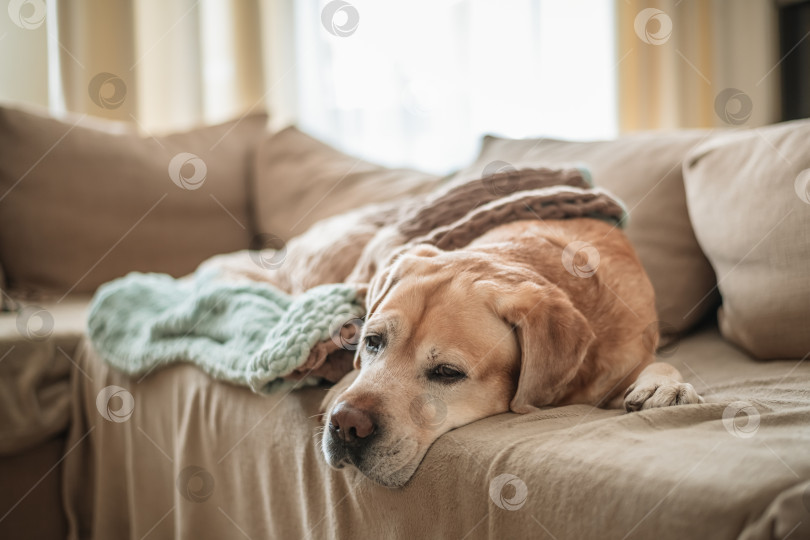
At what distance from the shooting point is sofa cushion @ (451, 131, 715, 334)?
1.97 m

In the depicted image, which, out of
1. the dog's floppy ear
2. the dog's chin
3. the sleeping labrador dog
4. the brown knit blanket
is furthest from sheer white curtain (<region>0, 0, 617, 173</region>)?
the dog's chin

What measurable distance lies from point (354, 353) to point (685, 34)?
3529mm

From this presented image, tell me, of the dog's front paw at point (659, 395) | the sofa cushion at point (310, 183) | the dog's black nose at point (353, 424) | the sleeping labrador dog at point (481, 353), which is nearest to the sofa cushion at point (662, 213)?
the sleeping labrador dog at point (481, 353)

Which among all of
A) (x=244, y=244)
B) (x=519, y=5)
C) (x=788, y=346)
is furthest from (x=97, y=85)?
(x=788, y=346)

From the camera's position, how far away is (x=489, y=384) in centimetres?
130

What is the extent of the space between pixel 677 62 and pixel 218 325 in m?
3.48

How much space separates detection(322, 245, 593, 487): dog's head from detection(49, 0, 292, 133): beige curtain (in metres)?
2.60

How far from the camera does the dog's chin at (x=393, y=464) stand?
1.19 m

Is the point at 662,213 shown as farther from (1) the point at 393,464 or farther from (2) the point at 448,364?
(1) the point at 393,464

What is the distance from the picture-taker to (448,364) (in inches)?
50.5

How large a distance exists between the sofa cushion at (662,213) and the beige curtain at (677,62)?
6.54 feet

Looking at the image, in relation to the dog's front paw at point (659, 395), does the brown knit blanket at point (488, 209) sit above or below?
above

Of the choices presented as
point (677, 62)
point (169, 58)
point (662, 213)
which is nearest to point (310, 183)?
point (169, 58)

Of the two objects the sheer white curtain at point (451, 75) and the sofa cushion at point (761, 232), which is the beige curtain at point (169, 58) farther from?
the sofa cushion at point (761, 232)
